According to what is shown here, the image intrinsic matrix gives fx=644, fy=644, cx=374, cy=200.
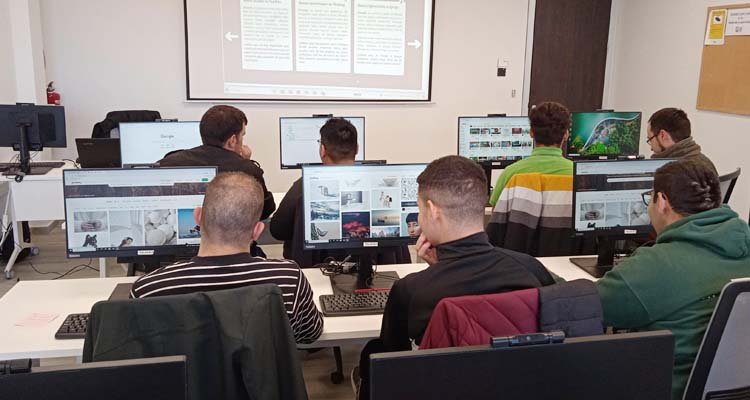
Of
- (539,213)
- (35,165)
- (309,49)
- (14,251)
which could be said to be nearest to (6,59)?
(35,165)

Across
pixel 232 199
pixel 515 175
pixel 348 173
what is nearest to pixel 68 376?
pixel 232 199

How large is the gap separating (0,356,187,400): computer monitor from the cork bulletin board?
17.6 ft

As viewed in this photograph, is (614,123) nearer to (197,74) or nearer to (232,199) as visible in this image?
(232,199)

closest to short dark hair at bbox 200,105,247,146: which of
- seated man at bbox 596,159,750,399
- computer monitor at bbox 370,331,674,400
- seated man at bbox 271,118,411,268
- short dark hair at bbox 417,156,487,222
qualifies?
seated man at bbox 271,118,411,268

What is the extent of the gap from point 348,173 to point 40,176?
2.89 metres

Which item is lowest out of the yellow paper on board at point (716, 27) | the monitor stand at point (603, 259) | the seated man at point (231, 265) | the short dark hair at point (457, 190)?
the monitor stand at point (603, 259)

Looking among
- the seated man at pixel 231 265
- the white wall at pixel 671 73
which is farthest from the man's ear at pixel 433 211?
the white wall at pixel 671 73

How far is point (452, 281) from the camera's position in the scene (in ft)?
5.37

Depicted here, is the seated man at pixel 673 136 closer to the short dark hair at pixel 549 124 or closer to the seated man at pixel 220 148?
the short dark hair at pixel 549 124

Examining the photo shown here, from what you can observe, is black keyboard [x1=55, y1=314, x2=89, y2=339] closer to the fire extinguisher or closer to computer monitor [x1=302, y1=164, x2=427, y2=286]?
computer monitor [x1=302, y1=164, x2=427, y2=286]

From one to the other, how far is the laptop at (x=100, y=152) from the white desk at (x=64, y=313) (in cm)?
186

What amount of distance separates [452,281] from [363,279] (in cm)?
96

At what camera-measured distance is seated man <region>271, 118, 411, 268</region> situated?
9.28 ft

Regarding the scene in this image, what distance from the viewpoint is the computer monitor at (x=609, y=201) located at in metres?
2.68
